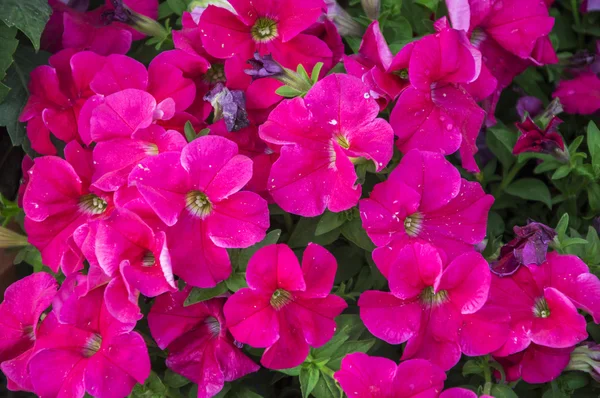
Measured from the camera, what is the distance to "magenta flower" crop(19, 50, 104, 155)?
928mm

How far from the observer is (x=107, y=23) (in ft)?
3.28

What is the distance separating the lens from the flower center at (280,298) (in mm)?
809

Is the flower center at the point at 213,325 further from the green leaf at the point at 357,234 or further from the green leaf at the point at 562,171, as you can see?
the green leaf at the point at 562,171

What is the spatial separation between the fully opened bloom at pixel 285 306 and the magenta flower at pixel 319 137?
6cm

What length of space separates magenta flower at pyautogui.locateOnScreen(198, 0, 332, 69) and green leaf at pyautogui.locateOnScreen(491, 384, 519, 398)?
489 millimetres

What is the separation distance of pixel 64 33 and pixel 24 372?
0.51 metres

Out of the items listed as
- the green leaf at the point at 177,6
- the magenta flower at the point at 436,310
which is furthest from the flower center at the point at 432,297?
the green leaf at the point at 177,6

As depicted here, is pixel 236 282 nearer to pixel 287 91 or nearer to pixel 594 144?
pixel 287 91

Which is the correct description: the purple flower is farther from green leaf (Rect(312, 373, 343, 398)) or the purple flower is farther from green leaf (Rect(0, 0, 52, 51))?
green leaf (Rect(0, 0, 52, 51))

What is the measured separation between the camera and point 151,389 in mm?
867

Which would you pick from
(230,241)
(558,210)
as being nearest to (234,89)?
(230,241)

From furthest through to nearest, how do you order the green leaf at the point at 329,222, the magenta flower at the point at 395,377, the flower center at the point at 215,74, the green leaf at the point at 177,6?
the green leaf at the point at 177,6, the flower center at the point at 215,74, the green leaf at the point at 329,222, the magenta flower at the point at 395,377

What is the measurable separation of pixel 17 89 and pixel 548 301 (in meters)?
0.84

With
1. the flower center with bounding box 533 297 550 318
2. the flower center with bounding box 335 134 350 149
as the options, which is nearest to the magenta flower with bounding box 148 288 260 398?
the flower center with bounding box 335 134 350 149
